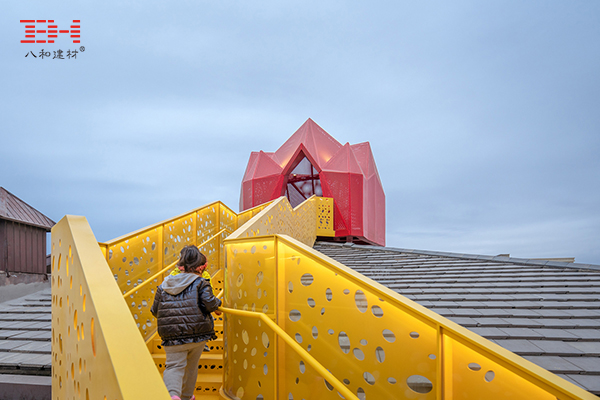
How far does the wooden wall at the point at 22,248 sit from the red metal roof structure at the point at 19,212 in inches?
5.1

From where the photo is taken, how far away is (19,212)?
9.38m

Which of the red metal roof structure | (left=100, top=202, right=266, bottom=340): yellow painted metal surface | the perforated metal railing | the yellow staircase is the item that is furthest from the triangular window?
the perforated metal railing

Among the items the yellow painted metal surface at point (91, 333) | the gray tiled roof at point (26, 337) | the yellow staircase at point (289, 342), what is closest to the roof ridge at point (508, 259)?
the yellow staircase at point (289, 342)

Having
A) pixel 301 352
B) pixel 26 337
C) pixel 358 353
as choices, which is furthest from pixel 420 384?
pixel 26 337

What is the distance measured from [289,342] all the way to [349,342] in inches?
15.5

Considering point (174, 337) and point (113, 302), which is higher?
point (113, 302)

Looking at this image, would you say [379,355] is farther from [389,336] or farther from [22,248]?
[22,248]

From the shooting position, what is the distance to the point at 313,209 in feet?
41.5

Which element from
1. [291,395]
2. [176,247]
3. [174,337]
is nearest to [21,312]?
[176,247]

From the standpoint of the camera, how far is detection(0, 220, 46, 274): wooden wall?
27.3ft

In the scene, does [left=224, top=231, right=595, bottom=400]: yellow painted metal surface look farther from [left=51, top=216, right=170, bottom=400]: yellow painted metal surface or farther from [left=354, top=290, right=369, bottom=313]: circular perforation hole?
[left=51, top=216, right=170, bottom=400]: yellow painted metal surface

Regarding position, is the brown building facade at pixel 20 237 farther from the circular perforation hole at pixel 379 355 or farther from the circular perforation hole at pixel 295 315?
the circular perforation hole at pixel 379 355

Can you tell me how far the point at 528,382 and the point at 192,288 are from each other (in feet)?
7.41

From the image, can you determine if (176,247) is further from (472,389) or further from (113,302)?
(472,389)
